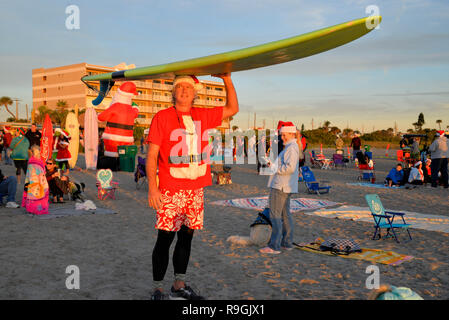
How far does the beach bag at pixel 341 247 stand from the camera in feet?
18.9

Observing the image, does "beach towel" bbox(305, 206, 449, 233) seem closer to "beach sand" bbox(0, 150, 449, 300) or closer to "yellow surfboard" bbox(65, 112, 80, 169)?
"beach sand" bbox(0, 150, 449, 300)

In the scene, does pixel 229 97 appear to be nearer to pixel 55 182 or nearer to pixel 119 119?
pixel 119 119

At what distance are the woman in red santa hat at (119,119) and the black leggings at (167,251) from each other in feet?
17.3

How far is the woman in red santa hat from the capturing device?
328 inches

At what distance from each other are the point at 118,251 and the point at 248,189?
28.3 ft

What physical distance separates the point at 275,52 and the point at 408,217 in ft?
22.9

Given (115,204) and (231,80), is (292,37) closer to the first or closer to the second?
(231,80)

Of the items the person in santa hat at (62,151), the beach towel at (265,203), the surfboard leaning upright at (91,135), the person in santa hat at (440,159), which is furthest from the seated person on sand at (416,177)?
the person in santa hat at (62,151)

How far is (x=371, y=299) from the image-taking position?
2.39 m

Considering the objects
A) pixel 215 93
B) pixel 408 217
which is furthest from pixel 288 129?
pixel 215 93

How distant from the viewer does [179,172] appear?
356 centimetres

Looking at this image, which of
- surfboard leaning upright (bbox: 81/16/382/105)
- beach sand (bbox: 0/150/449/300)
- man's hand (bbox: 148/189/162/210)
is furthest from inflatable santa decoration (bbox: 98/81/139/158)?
man's hand (bbox: 148/189/162/210)

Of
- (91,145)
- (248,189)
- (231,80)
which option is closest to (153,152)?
(231,80)

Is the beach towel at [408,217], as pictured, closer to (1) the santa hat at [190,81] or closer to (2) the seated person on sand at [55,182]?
(1) the santa hat at [190,81]
